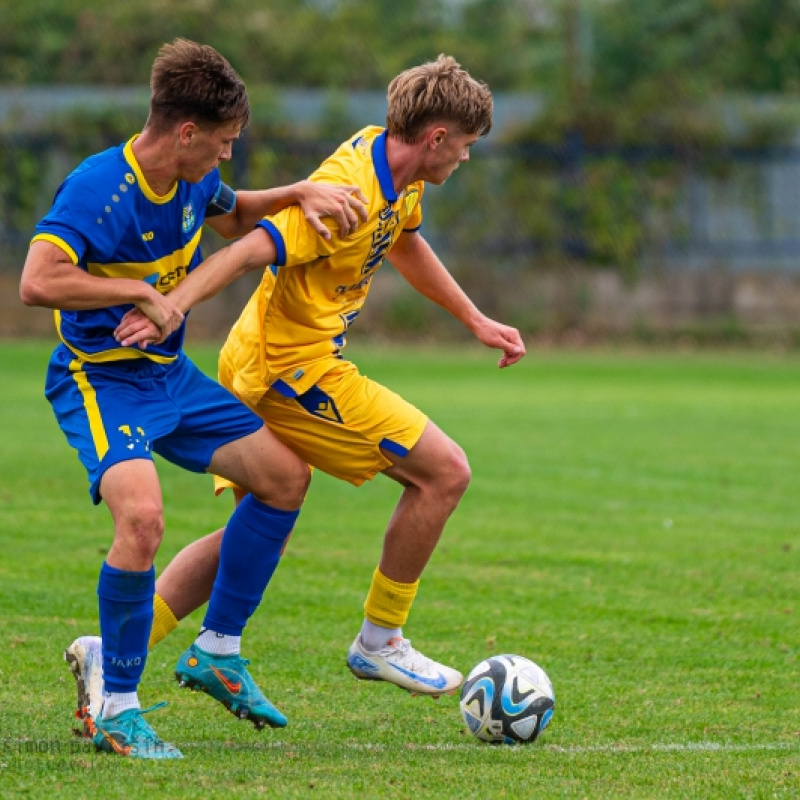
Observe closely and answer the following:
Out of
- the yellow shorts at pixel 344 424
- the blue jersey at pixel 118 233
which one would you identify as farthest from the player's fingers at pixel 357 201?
the yellow shorts at pixel 344 424

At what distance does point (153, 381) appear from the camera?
4453mm

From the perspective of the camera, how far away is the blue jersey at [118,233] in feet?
13.7

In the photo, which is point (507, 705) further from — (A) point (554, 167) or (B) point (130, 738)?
(A) point (554, 167)

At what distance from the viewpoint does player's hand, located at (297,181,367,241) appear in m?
4.57

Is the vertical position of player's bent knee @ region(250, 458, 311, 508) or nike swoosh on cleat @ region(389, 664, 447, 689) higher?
player's bent knee @ region(250, 458, 311, 508)

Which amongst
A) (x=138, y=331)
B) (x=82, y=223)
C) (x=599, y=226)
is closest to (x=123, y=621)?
(x=138, y=331)

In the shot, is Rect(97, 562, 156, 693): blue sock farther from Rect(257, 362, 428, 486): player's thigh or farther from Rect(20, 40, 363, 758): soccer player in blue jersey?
Rect(257, 362, 428, 486): player's thigh

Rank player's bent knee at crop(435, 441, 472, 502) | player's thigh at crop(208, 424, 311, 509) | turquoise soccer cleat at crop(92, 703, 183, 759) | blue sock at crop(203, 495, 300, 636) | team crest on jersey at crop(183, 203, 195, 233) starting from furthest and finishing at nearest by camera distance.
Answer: player's bent knee at crop(435, 441, 472, 502) < blue sock at crop(203, 495, 300, 636) < player's thigh at crop(208, 424, 311, 509) < team crest on jersey at crop(183, 203, 195, 233) < turquoise soccer cleat at crop(92, 703, 183, 759)

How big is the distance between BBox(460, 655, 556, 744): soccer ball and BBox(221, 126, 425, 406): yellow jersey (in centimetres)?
112

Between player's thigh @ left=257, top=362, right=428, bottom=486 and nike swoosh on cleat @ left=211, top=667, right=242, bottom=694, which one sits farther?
player's thigh @ left=257, top=362, right=428, bottom=486

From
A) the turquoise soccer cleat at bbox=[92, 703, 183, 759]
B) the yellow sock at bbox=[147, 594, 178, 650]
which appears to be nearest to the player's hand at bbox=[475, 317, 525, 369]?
the yellow sock at bbox=[147, 594, 178, 650]

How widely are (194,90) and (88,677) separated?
5.55 feet

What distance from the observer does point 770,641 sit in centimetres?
573

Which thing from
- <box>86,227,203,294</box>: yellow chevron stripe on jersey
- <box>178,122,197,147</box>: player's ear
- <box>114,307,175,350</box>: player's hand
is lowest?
<box>114,307,175,350</box>: player's hand
